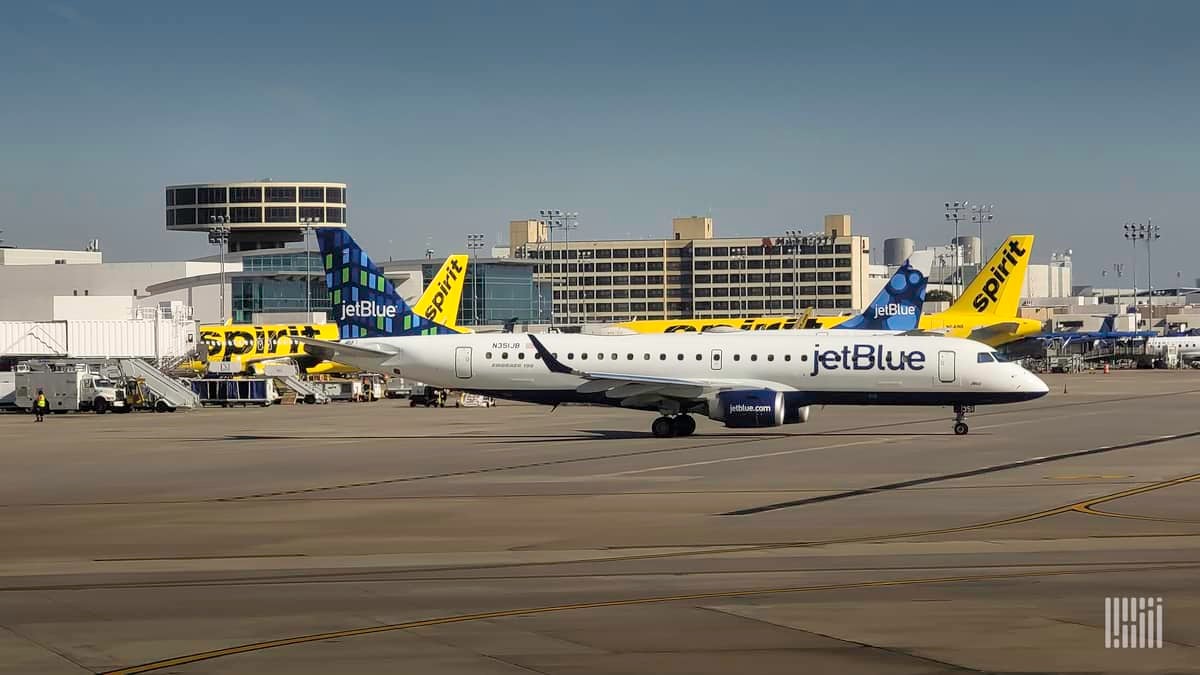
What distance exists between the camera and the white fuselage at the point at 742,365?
4966cm

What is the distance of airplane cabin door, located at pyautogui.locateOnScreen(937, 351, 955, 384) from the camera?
49500mm

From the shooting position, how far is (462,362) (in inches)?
2115

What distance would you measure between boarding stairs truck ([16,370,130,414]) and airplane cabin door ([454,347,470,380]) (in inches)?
1389

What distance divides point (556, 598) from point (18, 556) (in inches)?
394

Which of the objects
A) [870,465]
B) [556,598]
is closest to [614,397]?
[870,465]

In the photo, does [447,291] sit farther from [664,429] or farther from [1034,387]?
[1034,387]

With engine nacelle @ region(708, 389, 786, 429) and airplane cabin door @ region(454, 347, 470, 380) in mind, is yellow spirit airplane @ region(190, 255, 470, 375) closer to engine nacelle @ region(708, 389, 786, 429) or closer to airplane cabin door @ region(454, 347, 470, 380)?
airplane cabin door @ region(454, 347, 470, 380)

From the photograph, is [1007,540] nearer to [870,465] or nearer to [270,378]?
[870,465]

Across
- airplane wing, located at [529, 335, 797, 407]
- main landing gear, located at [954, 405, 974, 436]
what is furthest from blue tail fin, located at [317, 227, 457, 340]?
main landing gear, located at [954, 405, 974, 436]

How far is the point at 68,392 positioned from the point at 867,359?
49.4 metres

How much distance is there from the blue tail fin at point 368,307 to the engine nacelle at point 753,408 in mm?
12840

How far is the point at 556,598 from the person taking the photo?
1819 centimetres
